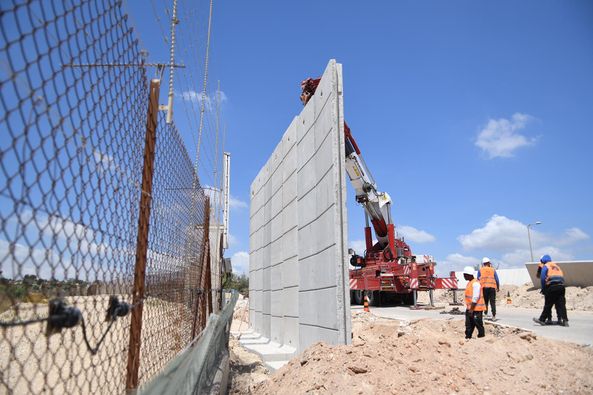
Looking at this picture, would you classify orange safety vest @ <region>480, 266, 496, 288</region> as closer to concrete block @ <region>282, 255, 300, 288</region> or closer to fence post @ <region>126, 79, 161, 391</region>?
concrete block @ <region>282, 255, 300, 288</region>

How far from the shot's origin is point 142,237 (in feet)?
9.34

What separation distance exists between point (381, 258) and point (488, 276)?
797 centimetres

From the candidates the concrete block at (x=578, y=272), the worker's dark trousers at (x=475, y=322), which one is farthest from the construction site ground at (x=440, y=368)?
the concrete block at (x=578, y=272)

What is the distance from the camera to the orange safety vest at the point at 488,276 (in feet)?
32.9

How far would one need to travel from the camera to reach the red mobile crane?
16.5m

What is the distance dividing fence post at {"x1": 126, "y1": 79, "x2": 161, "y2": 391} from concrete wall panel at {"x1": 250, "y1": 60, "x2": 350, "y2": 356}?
391 cm

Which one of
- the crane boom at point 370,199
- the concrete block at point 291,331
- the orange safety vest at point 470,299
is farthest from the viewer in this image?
the crane boom at point 370,199

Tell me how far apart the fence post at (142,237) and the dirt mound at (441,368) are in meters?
2.89

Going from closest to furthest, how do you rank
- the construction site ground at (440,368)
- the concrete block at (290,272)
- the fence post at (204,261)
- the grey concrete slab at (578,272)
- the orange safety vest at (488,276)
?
the construction site ground at (440,368)
the fence post at (204,261)
the concrete block at (290,272)
the orange safety vest at (488,276)
the grey concrete slab at (578,272)

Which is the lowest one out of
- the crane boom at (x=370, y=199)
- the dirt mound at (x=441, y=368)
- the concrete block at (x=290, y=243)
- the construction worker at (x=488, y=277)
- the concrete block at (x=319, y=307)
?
the dirt mound at (x=441, y=368)

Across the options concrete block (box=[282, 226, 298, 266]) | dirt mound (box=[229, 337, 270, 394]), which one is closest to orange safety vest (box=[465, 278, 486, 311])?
concrete block (box=[282, 226, 298, 266])

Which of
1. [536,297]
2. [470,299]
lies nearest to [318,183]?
[470,299]

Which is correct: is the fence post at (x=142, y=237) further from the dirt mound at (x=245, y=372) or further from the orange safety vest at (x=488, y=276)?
the orange safety vest at (x=488, y=276)

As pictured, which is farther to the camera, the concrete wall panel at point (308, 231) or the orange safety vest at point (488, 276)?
the orange safety vest at point (488, 276)
